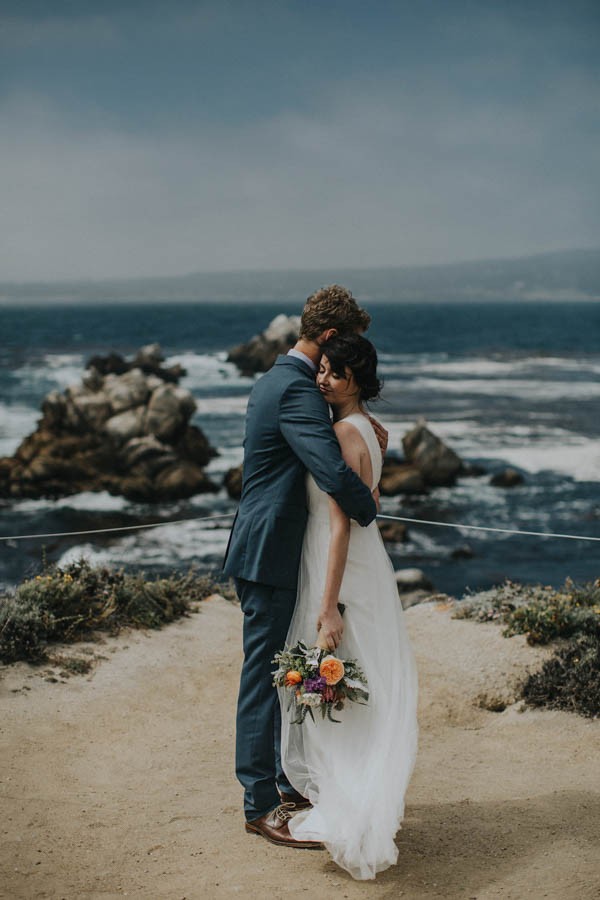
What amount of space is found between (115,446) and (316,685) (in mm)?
24168

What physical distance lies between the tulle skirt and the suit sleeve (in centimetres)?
22

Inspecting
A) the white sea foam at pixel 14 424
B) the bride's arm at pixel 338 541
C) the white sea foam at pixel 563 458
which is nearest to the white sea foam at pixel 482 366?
the white sea foam at pixel 563 458

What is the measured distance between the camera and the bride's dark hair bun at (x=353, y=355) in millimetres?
3031

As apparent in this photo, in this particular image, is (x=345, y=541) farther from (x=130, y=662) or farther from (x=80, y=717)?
(x=130, y=662)

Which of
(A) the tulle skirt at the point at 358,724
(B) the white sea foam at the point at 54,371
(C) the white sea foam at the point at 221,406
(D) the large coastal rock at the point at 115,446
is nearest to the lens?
(A) the tulle skirt at the point at 358,724

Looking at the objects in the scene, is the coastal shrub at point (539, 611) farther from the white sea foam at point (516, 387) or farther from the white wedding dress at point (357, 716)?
the white sea foam at point (516, 387)

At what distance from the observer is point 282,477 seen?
3156 mm

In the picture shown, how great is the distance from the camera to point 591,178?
63.8m

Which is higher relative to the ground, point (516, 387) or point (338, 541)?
point (338, 541)

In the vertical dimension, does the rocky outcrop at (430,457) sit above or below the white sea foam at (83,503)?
above

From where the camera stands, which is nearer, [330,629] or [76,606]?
[330,629]

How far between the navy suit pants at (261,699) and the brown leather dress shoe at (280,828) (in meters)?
0.03

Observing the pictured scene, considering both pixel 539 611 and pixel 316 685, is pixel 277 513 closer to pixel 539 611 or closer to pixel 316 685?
pixel 316 685

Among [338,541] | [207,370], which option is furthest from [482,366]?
[338,541]
